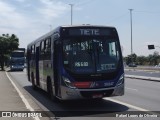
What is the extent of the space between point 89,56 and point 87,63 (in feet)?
0.91

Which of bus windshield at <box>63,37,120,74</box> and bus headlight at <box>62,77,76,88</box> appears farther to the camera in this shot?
bus windshield at <box>63,37,120,74</box>

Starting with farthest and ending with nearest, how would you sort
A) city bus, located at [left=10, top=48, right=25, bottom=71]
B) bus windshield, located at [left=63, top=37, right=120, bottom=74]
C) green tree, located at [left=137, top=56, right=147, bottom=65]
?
green tree, located at [left=137, top=56, right=147, bottom=65] → city bus, located at [left=10, top=48, right=25, bottom=71] → bus windshield, located at [left=63, top=37, right=120, bottom=74]

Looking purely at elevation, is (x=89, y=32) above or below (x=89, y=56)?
above

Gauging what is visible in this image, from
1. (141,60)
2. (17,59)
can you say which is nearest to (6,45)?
(17,59)

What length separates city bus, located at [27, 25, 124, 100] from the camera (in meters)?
12.8

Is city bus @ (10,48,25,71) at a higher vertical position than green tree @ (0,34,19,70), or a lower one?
lower

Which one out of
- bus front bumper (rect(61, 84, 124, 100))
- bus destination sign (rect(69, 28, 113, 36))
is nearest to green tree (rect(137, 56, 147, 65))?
bus destination sign (rect(69, 28, 113, 36))

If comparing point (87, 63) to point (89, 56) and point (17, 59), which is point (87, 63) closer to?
point (89, 56)

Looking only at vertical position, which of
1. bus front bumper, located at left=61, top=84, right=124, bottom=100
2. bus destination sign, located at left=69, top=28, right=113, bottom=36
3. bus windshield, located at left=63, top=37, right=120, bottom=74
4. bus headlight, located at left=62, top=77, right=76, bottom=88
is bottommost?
bus front bumper, located at left=61, top=84, right=124, bottom=100

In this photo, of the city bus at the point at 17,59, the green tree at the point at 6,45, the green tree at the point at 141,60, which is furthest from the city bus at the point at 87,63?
the green tree at the point at 141,60

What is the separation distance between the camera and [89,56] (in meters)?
13.2

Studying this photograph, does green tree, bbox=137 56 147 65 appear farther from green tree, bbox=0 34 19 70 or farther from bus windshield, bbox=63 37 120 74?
bus windshield, bbox=63 37 120 74

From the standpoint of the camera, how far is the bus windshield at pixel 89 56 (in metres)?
13.0

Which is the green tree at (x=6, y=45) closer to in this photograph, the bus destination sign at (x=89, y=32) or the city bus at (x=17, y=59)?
the city bus at (x=17, y=59)
